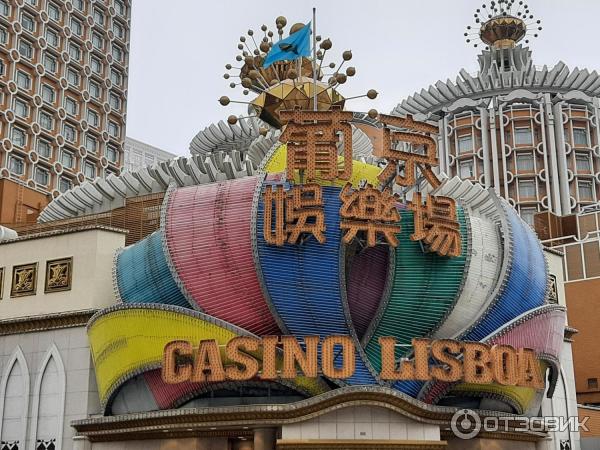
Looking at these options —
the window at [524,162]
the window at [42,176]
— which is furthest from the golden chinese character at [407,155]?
the window at [42,176]

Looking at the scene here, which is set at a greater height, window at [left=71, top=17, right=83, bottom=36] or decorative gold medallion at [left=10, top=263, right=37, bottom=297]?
window at [left=71, top=17, right=83, bottom=36]

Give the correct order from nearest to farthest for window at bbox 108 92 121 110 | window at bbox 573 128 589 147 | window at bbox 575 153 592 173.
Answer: window at bbox 575 153 592 173, window at bbox 573 128 589 147, window at bbox 108 92 121 110

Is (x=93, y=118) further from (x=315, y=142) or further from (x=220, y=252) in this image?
(x=315, y=142)

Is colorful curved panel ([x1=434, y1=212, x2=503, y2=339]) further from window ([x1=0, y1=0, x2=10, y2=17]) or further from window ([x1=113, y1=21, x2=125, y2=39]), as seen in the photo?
window ([x1=113, y1=21, x2=125, y2=39])

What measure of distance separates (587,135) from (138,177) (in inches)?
1613

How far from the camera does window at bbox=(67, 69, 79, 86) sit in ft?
235

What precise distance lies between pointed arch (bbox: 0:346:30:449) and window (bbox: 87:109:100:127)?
42.3 metres

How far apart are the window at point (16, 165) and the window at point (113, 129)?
10.6 meters

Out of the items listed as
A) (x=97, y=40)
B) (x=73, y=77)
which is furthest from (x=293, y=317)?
(x=97, y=40)

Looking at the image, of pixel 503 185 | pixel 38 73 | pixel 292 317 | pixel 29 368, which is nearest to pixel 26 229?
pixel 29 368

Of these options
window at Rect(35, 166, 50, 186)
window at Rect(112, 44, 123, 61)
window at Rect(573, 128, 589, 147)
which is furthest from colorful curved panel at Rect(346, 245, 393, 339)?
window at Rect(112, 44, 123, 61)

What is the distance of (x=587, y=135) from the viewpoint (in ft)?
231

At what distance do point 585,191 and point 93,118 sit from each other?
3498cm

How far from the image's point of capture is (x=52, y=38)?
70625 millimetres
